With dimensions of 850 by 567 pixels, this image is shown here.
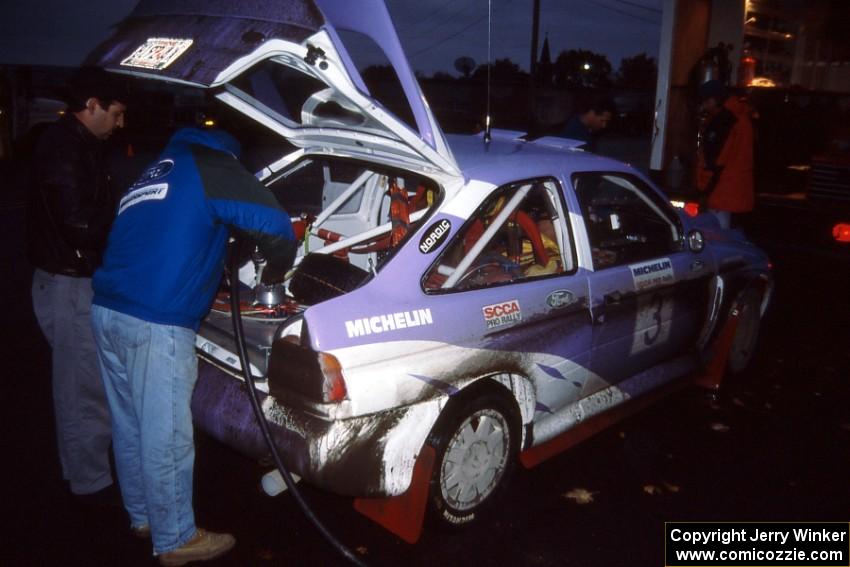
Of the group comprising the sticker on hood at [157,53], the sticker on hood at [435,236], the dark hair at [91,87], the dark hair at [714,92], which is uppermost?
the sticker on hood at [157,53]

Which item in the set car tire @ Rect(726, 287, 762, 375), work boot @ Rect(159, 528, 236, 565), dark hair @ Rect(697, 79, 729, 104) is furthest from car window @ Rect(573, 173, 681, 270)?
dark hair @ Rect(697, 79, 729, 104)

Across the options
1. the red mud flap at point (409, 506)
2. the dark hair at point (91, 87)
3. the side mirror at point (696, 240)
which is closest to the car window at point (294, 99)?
the dark hair at point (91, 87)

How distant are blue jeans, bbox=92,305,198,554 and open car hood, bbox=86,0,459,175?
103 cm

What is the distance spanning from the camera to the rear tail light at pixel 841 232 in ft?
24.0

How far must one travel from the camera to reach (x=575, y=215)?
368 centimetres

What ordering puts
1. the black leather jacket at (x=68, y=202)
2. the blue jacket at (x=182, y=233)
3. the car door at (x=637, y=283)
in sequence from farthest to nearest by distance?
1. the car door at (x=637, y=283)
2. the black leather jacket at (x=68, y=202)
3. the blue jacket at (x=182, y=233)

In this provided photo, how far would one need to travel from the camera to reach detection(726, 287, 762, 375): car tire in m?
5.25

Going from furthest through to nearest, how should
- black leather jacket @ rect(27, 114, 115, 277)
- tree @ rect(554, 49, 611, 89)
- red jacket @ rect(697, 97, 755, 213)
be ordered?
tree @ rect(554, 49, 611, 89)
red jacket @ rect(697, 97, 755, 213)
black leather jacket @ rect(27, 114, 115, 277)

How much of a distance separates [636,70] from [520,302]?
88378 millimetres

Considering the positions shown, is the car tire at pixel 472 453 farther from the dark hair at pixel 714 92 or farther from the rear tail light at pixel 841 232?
the rear tail light at pixel 841 232

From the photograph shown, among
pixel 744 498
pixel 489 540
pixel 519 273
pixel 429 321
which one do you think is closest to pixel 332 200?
pixel 519 273

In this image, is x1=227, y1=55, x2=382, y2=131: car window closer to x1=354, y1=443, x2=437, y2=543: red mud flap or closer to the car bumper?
the car bumper

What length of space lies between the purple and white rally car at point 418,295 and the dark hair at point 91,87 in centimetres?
21

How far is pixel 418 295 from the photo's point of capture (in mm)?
3025
